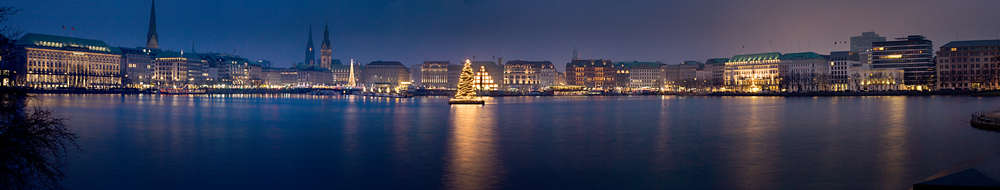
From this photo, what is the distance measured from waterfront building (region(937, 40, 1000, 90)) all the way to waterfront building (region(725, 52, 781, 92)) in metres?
35.6

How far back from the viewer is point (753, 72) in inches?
7180

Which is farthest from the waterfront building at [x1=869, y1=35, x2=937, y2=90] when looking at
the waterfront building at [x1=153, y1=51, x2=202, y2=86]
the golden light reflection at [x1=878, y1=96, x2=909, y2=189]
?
the waterfront building at [x1=153, y1=51, x2=202, y2=86]

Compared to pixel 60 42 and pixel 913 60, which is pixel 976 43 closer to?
pixel 913 60

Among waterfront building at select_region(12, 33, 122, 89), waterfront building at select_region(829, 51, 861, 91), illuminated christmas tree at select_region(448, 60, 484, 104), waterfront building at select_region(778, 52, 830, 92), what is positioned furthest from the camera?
waterfront building at select_region(829, 51, 861, 91)

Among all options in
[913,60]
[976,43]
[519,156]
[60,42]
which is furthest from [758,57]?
[60,42]

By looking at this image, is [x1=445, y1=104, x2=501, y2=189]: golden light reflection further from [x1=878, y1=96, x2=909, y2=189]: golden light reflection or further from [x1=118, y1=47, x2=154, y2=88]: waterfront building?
[x1=118, y1=47, x2=154, y2=88]: waterfront building

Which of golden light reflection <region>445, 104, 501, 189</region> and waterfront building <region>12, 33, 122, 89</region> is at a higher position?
waterfront building <region>12, 33, 122, 89</region>

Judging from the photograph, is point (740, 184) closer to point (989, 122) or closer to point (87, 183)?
point (87, 183)

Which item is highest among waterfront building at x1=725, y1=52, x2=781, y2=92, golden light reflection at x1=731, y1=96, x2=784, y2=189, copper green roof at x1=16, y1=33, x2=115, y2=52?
copper green roof at x1=16, y1=33, x2=115, y2=52

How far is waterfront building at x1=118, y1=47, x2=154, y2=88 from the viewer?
18738 cm

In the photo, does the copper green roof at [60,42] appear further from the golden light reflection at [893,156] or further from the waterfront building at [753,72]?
the waterfront building at [753,72]

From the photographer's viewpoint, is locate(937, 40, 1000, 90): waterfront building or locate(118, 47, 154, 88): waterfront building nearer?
locate(937, 40, 1000, 90): waterfront building

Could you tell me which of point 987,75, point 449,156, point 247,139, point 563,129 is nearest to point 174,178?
point 449,156

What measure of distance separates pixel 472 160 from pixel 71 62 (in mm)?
174523
